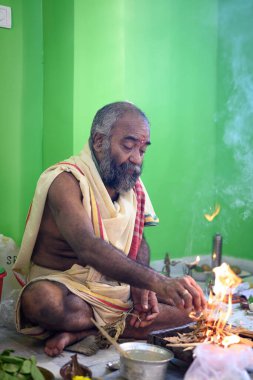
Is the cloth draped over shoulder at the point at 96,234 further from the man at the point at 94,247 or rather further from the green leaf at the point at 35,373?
the green leaf at the point at 35,373

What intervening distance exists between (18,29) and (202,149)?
260cm

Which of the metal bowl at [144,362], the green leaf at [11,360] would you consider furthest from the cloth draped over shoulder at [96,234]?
the green leaf at [11,360]

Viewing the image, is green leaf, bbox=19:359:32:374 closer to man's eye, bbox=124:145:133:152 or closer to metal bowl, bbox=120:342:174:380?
metal bowl, bbox=120:342:174:380

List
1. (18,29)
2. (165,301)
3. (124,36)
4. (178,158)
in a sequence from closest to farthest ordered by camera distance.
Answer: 1. (165,301)
2. (18,29)
3. (124,36)
4. (178,158)

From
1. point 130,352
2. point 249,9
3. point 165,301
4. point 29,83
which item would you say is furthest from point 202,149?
point 130,352

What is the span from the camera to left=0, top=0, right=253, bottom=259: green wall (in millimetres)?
4844

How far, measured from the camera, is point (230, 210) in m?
6.32

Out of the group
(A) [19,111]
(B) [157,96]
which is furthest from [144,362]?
(B) [157,96]

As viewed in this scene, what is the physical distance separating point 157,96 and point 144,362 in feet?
11.7

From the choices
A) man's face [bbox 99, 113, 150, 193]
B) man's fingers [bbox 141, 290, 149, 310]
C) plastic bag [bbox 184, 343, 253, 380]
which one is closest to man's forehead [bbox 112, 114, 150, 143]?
man's face [bbox 99, 113, 150, 193]

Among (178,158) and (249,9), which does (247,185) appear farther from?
(249,9)

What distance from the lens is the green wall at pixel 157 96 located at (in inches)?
191

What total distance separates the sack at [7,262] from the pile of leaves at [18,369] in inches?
80.1

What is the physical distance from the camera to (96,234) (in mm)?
3527
